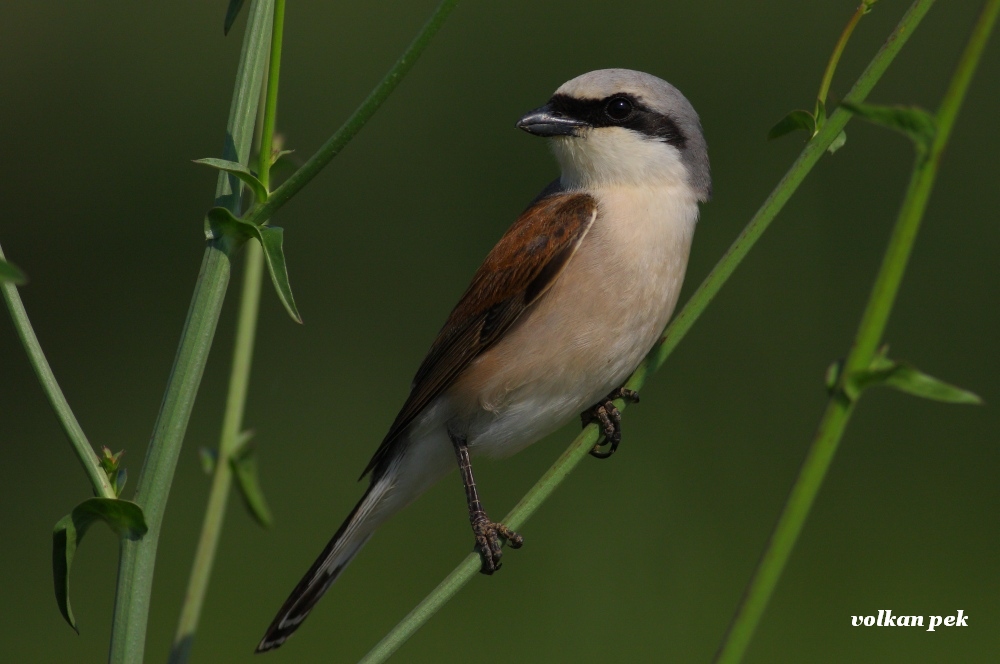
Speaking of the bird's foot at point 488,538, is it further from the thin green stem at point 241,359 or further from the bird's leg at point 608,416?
the thin green stem at point 241,359

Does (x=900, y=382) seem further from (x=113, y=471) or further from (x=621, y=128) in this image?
(x=621, y=128)

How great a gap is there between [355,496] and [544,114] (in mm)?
2863

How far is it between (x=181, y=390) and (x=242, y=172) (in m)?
0.26

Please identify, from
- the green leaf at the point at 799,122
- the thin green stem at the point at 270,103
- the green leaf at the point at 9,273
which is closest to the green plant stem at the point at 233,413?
the thin green stem at the point at 270,103

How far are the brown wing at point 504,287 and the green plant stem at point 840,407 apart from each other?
1.58 m

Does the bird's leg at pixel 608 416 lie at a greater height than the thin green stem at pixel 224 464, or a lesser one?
greater

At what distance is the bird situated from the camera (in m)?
2.49

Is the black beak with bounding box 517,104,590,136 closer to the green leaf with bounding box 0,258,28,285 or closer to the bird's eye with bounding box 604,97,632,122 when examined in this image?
the bird's eye with bounding box 604,97,632,122

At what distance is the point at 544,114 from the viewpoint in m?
2.63

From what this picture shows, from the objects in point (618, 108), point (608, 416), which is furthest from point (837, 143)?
point (608, 416)

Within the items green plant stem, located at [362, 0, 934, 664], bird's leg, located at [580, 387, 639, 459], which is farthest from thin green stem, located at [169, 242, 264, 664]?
bird's leg, located at [580, 387, 639, 459]

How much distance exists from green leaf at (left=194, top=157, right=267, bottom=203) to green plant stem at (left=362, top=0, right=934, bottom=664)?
51cm

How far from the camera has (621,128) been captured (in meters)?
2.63

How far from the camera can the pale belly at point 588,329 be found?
247cm
